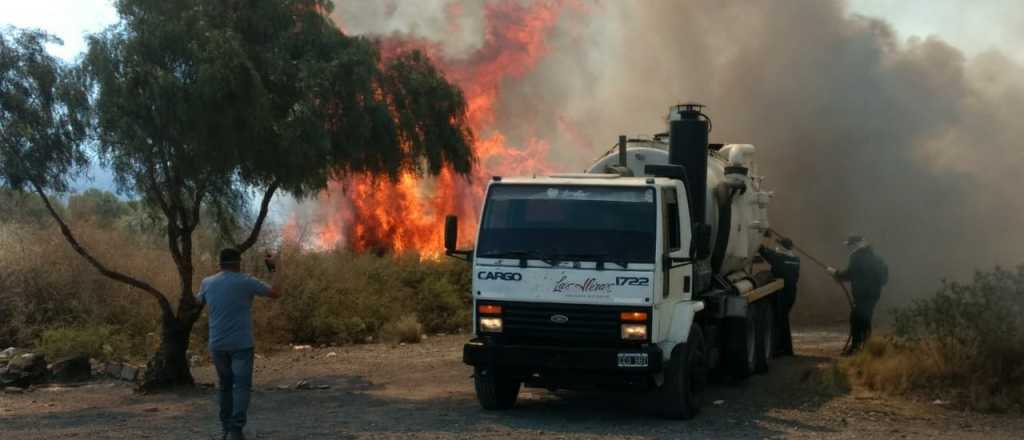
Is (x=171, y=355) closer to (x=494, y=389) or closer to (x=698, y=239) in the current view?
(x=494, y=389)

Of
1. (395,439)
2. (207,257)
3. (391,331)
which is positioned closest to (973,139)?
(391,331)

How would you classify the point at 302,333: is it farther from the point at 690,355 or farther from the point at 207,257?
the point at 690,355

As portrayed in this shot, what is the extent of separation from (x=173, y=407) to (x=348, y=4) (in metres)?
16.9

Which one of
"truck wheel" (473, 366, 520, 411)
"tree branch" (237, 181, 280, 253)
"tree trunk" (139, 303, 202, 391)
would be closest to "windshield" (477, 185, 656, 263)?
"truck wheel" (473, 366, 520, 411)

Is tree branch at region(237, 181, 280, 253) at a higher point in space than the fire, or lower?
lower

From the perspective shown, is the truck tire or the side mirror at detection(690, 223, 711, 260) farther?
the side mirror at detection(690, 223, 711, 260)

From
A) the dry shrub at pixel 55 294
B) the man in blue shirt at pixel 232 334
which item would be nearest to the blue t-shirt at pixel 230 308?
the man in blue shirt at pixel 232 334

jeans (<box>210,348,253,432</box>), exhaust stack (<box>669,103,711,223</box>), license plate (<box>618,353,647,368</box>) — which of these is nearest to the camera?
jeans (<box>210,348,253,432</box>)

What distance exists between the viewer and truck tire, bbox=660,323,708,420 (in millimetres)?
11383

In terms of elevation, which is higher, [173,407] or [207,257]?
[207,257]

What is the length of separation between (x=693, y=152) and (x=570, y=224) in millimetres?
2608

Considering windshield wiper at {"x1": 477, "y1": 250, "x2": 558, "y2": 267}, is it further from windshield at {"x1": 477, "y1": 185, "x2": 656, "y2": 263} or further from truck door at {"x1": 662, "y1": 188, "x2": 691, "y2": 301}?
truck door at {"x1": 662, "y1": 188, "x2": 691, "y2": 301}

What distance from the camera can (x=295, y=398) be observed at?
13750 mm

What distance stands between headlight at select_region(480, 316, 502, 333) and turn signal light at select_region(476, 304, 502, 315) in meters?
0.05
